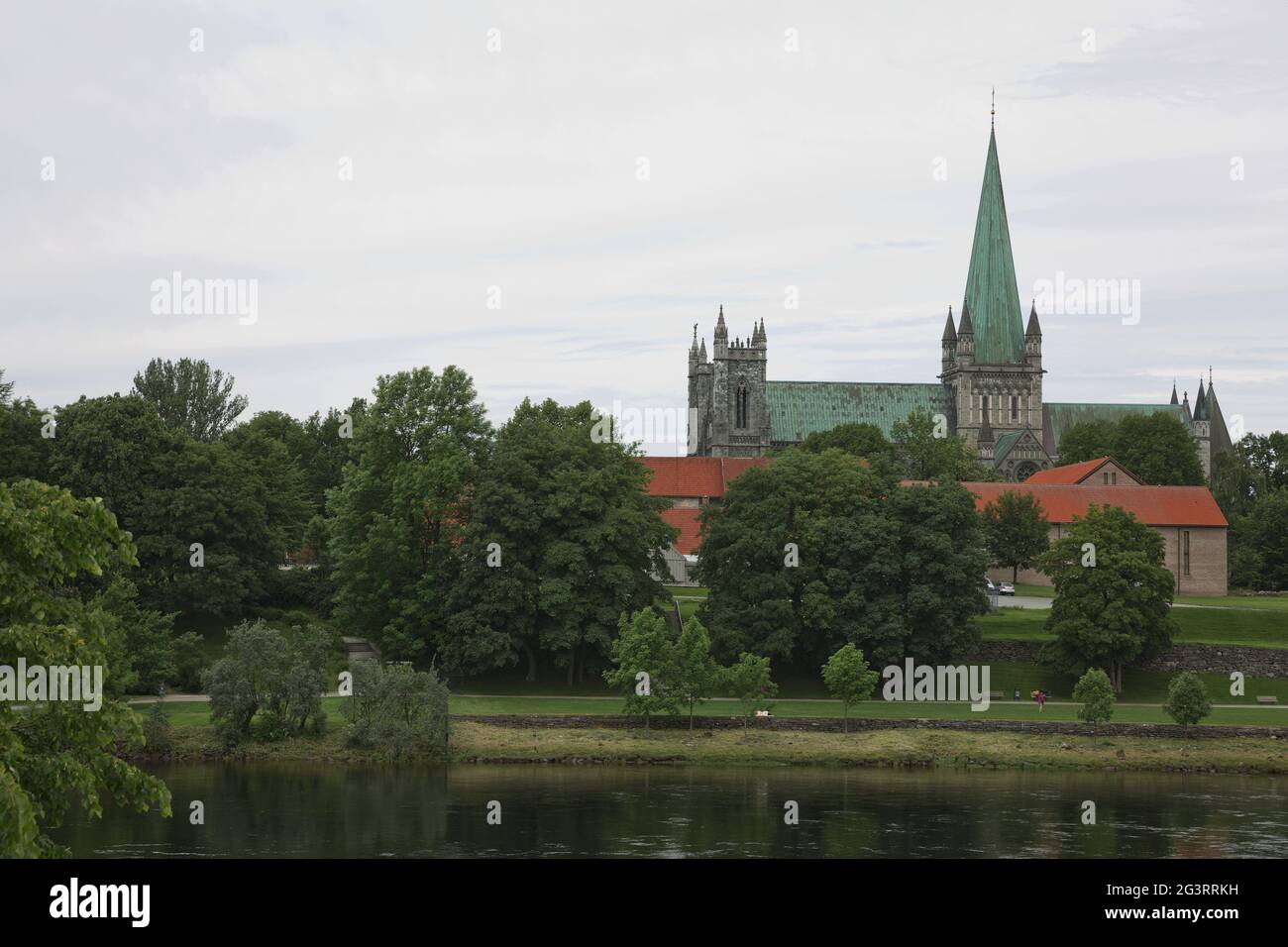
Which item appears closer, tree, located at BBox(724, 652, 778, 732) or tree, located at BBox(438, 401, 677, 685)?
tree, located at BBox(724, 652, 778, 732)

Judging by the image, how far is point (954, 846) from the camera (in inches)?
1441

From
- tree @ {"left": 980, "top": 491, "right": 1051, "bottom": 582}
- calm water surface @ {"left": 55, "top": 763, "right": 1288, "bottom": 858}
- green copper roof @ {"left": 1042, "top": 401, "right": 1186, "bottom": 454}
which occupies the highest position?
green copper roof @ {"left": 1042, "top": 401, "right": 1186, "bottom": 454}

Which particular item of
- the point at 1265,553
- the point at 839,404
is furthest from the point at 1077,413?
the point at 1265,553

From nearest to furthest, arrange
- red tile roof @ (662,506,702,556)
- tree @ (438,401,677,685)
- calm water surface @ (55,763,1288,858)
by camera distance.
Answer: calm water surface @ (55,763,1288,858) < tree @ (438,401,677,685) < red tile roof @ (662,506,702,556)

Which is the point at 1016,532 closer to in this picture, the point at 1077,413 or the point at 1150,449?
the point at 1150,449

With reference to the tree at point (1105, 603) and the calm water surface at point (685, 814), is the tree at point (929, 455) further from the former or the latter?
the calm water surface at point (685, 814)

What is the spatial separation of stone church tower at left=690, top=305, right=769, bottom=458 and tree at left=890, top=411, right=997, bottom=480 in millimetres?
27863

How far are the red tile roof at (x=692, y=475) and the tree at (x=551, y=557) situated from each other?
168 feet

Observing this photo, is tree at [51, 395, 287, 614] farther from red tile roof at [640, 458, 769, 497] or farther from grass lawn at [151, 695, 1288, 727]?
red tile roof at [640, 458, 769, 497]

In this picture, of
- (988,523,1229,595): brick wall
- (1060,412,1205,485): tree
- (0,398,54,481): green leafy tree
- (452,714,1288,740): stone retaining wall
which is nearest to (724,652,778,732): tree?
(452,714,1288,740): stone retaining wall

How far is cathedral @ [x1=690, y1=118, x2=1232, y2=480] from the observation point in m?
151

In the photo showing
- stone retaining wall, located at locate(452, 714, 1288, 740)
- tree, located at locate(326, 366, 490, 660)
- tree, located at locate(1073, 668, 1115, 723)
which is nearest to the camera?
tree, located at locate(1073, 668, 1115, 723)

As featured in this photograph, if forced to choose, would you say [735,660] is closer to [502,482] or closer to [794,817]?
[502,482]

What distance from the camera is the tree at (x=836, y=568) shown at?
2453 inches
